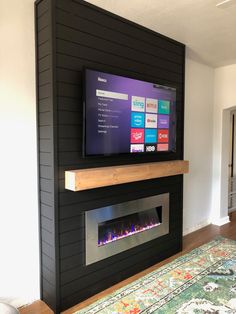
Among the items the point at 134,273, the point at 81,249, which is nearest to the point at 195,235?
the point at 134,273

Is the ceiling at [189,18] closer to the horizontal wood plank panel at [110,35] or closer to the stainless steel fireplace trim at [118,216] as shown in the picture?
the horizontal wood plank panel at [110,35]

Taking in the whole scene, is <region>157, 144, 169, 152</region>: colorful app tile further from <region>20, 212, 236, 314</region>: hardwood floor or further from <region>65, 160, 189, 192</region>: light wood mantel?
<region>20, 212, 236, 314</region>: hardwood floor

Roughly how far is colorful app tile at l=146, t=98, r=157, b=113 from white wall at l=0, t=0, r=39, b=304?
1.16 meters

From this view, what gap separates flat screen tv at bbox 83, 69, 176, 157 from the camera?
228 cm

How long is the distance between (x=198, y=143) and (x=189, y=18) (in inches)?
81.2

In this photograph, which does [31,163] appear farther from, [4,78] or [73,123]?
[4,78]

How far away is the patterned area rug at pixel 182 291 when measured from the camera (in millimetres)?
2258

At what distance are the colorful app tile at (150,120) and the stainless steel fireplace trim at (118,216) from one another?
0.81 metres

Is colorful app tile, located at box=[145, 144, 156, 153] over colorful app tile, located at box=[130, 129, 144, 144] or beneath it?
beneath

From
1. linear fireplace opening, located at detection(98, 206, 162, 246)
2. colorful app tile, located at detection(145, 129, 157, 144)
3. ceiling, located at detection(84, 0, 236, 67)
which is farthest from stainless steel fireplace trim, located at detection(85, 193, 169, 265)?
ceiling, located at detection(84, 0, 236, 67)

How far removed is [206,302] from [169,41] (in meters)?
2.83

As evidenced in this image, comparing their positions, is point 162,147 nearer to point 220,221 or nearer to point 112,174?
point 112,174

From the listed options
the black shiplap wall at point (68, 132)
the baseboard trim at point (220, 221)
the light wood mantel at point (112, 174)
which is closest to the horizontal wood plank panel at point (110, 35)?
the black shiplap wall at point (68, 132)

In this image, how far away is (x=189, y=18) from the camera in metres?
2.62
